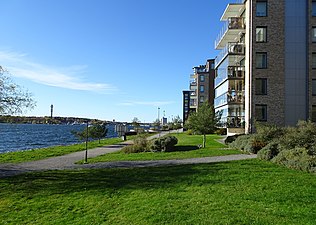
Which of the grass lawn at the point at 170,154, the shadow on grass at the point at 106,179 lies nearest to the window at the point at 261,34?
the grass lawn at the point at 170,154

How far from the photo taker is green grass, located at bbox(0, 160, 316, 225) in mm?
7777

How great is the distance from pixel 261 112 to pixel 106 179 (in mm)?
22012

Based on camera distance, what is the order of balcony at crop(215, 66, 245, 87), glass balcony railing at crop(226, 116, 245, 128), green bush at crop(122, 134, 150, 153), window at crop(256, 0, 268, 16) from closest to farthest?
1. green bush at crop(122, 134, 150, 153)
2. window at crop(256, 0, 268, 16)
3. glass balcony railing at crop(226, 116, 245, 128)
4. balcony at crop(215, 66, 245, 87)

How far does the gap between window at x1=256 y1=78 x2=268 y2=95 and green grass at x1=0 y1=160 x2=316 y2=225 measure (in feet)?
61.1

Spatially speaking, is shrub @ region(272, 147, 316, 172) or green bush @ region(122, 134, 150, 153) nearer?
shrub @ region(272, 147, 316, 172)

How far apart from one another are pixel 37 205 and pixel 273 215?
6398 mm

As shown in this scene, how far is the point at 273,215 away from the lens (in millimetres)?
7590

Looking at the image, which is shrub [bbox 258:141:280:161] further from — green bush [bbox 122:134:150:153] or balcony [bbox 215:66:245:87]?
balcony [bbox 215:66:245:87]

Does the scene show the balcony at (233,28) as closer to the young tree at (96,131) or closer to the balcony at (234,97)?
the balcony at (234,97)

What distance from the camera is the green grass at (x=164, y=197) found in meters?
7.78

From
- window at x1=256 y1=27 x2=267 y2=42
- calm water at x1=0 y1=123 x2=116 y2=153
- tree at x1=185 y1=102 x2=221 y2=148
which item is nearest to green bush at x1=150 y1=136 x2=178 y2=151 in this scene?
tree at x1=185 y1=102 x2=221 y2=148

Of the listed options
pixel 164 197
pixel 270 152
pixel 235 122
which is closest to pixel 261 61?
pixel 235 122

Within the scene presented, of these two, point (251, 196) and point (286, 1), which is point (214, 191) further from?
point (286, 1)

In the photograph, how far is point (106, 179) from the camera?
1253 centimetres
